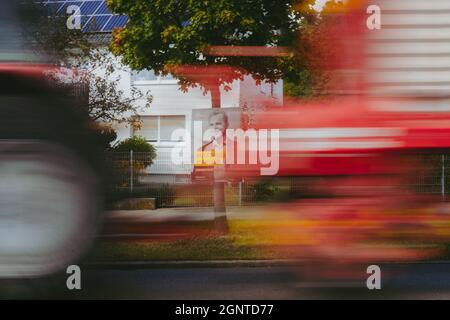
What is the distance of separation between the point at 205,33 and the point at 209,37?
25mm

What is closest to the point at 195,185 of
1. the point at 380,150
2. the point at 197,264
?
the point at 197,264

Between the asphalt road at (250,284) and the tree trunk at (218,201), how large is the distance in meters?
0.25

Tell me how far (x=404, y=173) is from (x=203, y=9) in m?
1.17

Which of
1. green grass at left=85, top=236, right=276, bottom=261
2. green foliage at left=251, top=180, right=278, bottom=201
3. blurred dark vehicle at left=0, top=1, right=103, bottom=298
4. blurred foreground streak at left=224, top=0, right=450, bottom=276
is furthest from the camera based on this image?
green grass at left=85, top=236, right=276, bottom=261

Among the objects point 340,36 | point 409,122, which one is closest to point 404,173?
point 409,122

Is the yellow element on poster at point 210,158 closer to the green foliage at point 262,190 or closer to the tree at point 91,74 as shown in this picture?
the green foliage at point 262,190

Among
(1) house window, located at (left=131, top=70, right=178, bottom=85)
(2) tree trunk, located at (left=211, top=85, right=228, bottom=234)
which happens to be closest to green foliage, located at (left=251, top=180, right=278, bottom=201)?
(2) tree trunk, located at (left=211, top=85, right=228, bottom=234)

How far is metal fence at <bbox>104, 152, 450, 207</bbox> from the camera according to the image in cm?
278

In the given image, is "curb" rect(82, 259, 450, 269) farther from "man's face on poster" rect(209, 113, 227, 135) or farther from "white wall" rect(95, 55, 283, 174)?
"man's face on poster" rect(209, 113, 227, 135)

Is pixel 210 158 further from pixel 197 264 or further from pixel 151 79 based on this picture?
pixel 197 264

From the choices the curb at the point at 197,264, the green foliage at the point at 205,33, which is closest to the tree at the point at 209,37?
the green foliage at the point at 205,33

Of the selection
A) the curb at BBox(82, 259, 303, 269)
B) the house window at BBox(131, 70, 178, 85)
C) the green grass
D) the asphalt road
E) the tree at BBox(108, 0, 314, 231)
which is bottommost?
the asphalt road

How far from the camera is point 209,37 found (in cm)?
282
